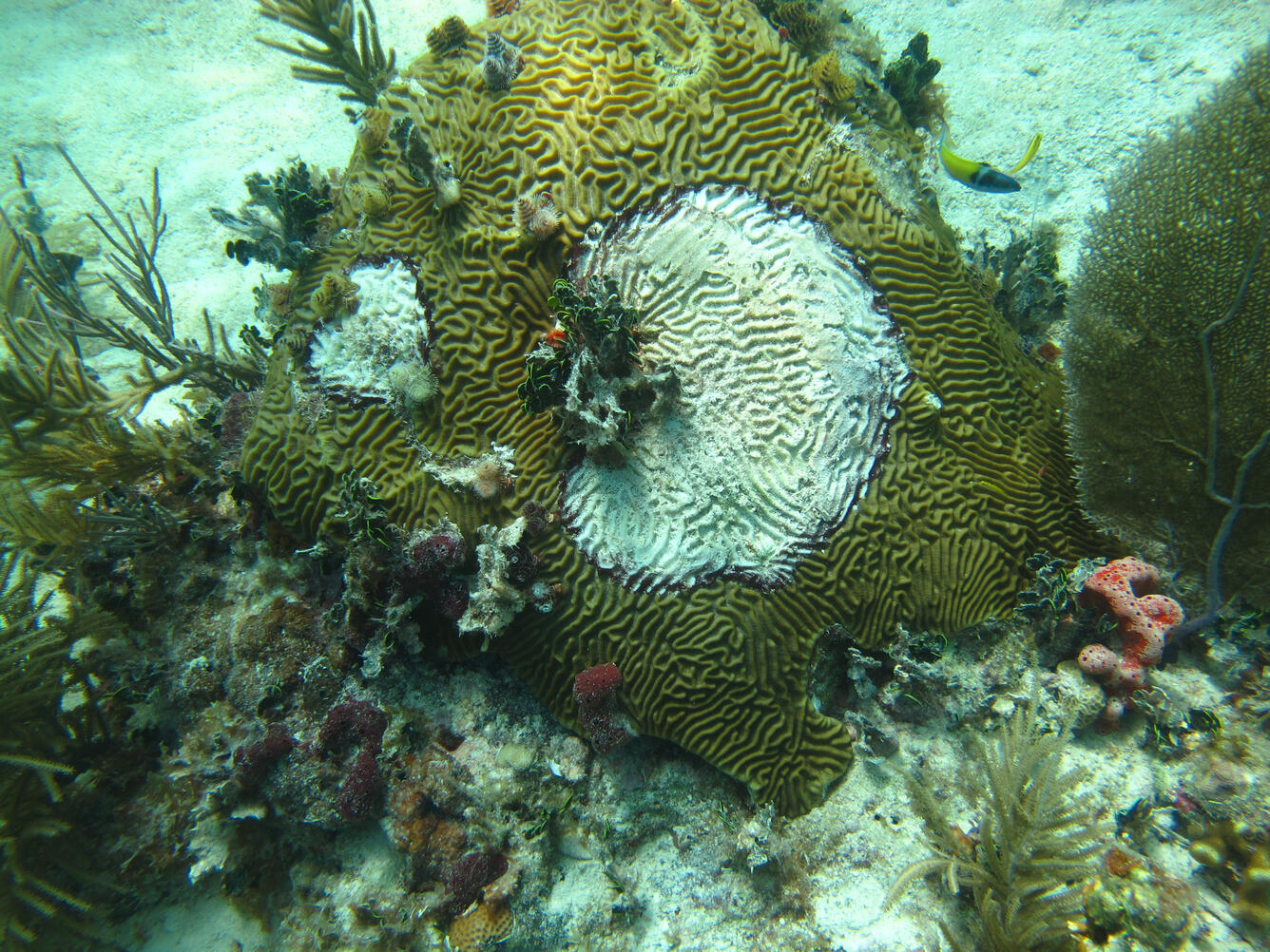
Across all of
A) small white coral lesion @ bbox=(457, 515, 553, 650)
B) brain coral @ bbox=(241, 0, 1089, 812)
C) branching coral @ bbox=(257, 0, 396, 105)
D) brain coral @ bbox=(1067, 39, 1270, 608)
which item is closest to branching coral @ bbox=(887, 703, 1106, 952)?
brain coral @ bbox=(241, 0, 1089, 812)

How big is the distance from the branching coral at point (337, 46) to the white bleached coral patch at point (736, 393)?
3782 millimetres

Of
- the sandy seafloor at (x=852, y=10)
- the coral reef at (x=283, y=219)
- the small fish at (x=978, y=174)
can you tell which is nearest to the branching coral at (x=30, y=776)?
the sandy seafloor at (x=852, y=10)

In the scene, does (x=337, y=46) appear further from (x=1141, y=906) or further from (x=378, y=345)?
(x=1141, y=906)

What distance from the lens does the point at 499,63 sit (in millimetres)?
4355

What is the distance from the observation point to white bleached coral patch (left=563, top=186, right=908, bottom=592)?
3.80 meters

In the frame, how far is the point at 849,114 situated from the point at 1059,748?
4.70 metres

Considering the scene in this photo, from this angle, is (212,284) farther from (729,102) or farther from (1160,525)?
(1160,525)

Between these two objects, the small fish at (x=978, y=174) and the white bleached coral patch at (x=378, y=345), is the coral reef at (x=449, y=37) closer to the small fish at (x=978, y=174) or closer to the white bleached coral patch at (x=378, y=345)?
the white bleached coral patch at (x=378, y=345)

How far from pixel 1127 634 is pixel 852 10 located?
33.4ft

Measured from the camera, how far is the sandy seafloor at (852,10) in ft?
11.2

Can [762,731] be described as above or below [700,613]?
below

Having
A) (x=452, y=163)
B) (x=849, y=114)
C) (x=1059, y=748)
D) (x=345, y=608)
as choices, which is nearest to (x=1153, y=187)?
(x=849, y=114)

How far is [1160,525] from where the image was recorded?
348 centimetres

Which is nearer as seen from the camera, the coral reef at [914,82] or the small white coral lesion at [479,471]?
the small white coral lesion at [479,471]
